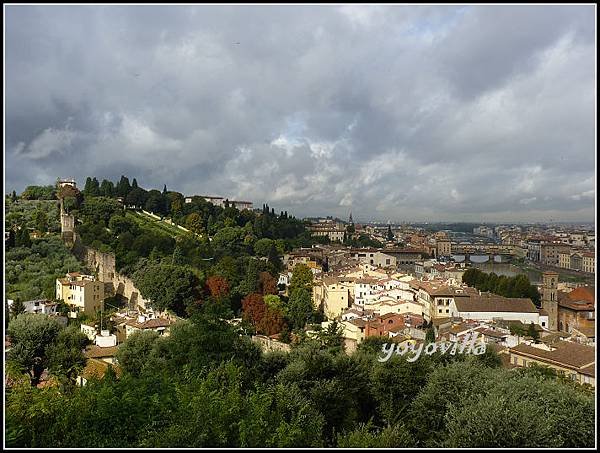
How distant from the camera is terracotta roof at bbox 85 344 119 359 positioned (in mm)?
9352

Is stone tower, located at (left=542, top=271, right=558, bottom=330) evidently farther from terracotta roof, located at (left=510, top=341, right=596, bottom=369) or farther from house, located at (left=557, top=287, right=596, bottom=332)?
terracotta roof, located at (left=510, top=341, right=596, bottom=369)

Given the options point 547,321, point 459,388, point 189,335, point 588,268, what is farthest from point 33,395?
point 588,268

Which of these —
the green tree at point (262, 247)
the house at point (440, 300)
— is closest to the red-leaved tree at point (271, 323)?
the house at point (440, 300)

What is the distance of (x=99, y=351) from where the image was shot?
31.6 ft

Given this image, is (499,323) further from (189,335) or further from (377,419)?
(189,335)

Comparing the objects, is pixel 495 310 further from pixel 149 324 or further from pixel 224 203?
pixel 224 203

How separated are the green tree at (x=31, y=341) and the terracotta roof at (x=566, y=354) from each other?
907cm

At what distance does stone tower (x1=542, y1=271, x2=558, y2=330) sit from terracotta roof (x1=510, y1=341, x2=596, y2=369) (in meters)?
5.93

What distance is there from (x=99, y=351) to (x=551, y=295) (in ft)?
44.0

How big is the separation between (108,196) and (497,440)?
24582 mm

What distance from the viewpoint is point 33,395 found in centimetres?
429

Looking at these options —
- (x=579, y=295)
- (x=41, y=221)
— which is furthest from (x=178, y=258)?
(x=579, y=295)

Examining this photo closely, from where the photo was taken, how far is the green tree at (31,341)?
28.8 ft

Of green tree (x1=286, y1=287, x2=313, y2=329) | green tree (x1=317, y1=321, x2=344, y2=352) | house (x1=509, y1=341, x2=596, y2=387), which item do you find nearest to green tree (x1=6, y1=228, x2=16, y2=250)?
green tree (x1=286, y1=287, x2=313, y2=329)
